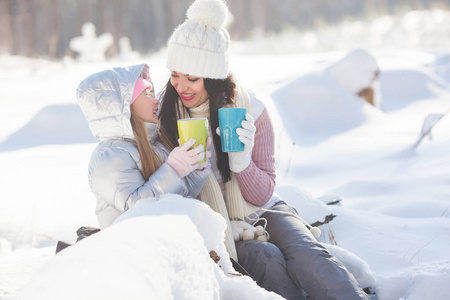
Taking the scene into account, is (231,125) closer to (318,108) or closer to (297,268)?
(297,268)

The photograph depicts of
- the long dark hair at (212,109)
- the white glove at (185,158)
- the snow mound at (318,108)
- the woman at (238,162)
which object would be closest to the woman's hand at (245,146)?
the woman at (238,162)

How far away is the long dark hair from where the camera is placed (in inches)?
94.2

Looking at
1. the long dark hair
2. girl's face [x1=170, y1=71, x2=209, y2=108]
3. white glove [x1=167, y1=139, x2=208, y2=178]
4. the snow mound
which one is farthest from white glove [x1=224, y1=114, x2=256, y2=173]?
the snow mound

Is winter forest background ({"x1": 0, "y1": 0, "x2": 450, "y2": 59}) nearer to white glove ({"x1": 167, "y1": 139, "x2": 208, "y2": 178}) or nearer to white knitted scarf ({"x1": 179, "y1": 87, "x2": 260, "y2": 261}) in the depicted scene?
white knitted scarf ({"x1": 179, "y1": 87, "x2": 260, "y2": 261})

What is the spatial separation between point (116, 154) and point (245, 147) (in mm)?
576

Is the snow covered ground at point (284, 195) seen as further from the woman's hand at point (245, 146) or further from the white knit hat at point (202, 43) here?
the white knit hat at point (202, 43)

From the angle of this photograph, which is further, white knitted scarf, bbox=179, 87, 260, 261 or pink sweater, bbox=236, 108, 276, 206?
pink sweater, bbox=236, 108, 276, 206

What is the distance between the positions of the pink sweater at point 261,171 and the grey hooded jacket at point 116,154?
34 cm

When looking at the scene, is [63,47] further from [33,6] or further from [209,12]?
[209,12]

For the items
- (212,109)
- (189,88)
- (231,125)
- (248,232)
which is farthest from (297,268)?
(189,88)

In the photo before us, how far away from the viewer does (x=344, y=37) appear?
15211 mm

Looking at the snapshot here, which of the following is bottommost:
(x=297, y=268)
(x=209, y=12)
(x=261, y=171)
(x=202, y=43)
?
(x=297, y=268)

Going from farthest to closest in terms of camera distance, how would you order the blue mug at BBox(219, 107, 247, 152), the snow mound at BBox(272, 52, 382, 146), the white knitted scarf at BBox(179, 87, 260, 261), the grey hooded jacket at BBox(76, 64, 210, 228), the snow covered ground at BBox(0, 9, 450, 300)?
1. the snow mound at BBox(272, 52, 382, 146)
2. the white knitted scarf at BBox(179, 87, 260, 261)
3. the blue mug at BBox(219, 107, 247, 152)
4. the grey hooded jacket at BBox(76, 64, 210, 228)
5. the snow covered ground at BBox(0, 9, 450, 300)

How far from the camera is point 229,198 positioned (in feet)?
7.86
